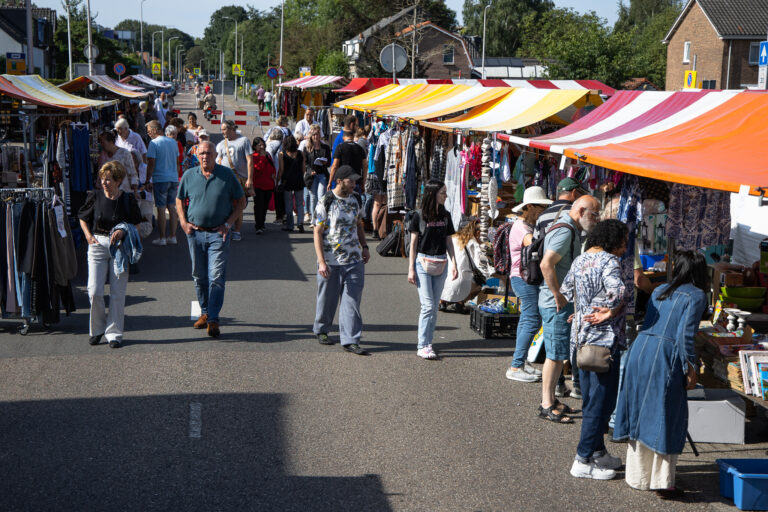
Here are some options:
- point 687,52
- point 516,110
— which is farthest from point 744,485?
point 687,52

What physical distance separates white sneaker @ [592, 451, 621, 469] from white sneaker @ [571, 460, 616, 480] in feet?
0.09

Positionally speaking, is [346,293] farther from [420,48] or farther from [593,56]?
[420,48]

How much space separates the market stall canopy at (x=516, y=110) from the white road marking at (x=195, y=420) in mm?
5939

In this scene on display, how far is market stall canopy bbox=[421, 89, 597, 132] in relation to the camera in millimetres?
12047

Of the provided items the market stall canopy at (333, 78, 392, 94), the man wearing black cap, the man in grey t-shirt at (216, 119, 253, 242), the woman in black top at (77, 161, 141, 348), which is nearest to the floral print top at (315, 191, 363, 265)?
the man wearing black cap

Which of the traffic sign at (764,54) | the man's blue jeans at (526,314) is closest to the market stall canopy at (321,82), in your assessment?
the traffic sign at (764,54)

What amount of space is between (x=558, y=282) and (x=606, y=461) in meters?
1.59

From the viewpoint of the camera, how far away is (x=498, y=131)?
1177cm

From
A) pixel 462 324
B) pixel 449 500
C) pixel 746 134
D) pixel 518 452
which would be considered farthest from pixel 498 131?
pixel 449 500

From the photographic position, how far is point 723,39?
59.1 m

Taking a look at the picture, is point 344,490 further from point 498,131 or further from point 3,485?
point 498,131

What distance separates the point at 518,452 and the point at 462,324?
403 centimetres

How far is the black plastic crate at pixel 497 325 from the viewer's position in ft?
31.9

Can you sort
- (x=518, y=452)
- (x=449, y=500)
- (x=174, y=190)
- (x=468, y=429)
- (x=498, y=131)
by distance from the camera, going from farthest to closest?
(x=174, y=190), (x=498, y=131), (x=468, y=429), (x=518, y=452), (x=449, y=500)
